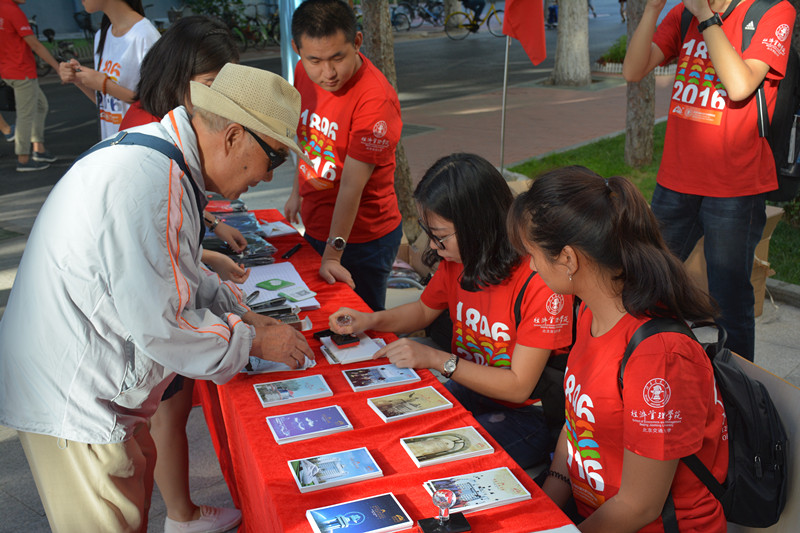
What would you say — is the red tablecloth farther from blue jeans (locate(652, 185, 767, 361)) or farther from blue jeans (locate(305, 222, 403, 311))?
blue jeans (locate(652, 185, 767, 361))

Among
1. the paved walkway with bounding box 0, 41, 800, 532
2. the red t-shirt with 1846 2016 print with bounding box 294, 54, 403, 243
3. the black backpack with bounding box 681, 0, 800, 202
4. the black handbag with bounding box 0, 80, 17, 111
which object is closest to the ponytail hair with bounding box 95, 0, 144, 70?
the red t-shirt with 1846 2016 print with bounding box 294, 54, 403, 243

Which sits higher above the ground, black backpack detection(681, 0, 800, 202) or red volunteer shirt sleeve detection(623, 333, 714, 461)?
black backpack detection(681, 0, 800, 202)

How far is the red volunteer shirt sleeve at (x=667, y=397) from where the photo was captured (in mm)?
1632

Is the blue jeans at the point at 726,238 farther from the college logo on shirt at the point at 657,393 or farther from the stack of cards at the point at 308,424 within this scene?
the stack of cards at the point at 308,424

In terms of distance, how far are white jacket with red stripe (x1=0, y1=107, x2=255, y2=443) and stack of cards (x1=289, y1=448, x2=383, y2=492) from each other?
1.35 feet

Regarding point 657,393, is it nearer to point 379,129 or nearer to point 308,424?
point 308,424

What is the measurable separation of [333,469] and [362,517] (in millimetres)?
213

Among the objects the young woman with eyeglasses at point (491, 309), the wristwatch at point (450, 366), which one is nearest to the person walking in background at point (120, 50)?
the young woman with eyeglasses at point (491, 309)

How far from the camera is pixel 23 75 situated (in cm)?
781

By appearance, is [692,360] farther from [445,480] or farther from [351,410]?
[351,410]

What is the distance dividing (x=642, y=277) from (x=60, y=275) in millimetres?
1434

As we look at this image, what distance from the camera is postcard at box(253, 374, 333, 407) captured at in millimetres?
2133

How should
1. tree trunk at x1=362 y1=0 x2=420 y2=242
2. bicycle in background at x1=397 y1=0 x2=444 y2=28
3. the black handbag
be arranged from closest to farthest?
tree trunk at x1=362 y1=0 x2=420 y2=242, the black handbag, bicycle in background at x1=397 y1=0 x2=444 y2=28

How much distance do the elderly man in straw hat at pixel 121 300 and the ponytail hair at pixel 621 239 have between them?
77 centimetres
